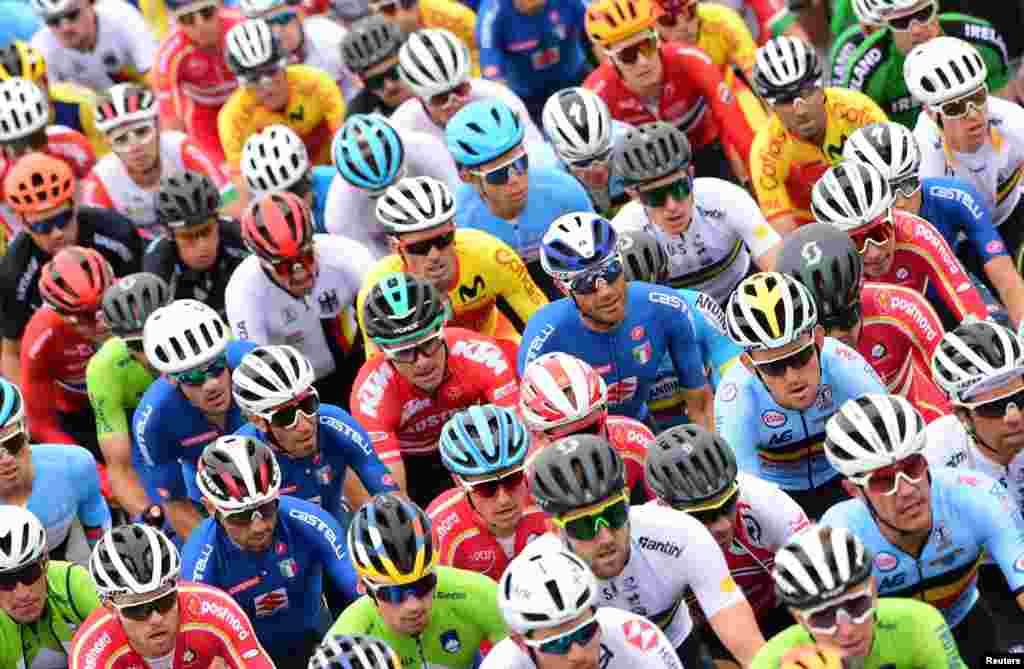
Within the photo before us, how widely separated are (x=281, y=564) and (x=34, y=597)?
1.40 metres

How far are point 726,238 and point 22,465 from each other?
4.88 metres

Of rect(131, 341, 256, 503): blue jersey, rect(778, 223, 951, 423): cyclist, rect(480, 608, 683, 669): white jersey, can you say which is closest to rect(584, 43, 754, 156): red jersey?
rect(778, 223, 951, 423): cyclist

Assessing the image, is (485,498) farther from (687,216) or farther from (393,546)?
(687,216)

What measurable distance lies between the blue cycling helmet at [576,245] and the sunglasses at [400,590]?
2.59 metres

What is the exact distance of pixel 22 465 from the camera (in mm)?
14312

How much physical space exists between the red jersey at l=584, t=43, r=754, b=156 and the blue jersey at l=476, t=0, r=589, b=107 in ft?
5.08

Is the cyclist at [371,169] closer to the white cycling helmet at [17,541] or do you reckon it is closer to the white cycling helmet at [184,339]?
the white cycling helmet at [184,339]

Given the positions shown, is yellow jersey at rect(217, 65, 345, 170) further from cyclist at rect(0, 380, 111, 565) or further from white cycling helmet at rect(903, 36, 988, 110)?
white cycling helmet at rect(903, 36, 988, 110)

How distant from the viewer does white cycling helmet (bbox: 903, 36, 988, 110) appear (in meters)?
14.6

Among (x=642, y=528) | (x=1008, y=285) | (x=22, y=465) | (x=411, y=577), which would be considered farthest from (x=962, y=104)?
(x=22, y=465)

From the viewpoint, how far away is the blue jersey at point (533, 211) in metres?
15.8

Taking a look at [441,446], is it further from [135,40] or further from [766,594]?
[135,40]

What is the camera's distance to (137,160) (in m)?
18.5

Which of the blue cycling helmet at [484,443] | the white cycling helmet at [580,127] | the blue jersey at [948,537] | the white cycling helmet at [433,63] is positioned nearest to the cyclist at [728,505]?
the blue jersey at [948,537]
